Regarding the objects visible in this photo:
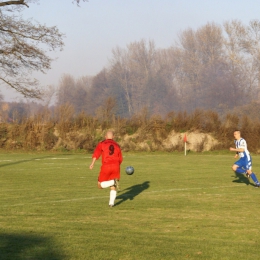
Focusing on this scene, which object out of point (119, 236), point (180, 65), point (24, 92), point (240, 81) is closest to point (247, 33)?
point (240, 81)

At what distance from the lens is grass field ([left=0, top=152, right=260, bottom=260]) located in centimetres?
788

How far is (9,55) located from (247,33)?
61.9 metres

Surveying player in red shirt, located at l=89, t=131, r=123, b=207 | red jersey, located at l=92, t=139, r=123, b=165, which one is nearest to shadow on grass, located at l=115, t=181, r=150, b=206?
player in red shirt, located at l=89, t=131, r=123, b=207

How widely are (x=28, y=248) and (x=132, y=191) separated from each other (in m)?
8.71

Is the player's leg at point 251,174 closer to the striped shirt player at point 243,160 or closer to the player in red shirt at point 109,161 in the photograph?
the striped shirt player at point 243,160

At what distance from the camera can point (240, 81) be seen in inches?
3447

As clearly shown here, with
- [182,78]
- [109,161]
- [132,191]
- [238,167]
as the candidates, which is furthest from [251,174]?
[182,78]

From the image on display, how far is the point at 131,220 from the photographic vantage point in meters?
10.9

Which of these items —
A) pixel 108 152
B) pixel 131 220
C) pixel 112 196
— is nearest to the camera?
pixel 131 220

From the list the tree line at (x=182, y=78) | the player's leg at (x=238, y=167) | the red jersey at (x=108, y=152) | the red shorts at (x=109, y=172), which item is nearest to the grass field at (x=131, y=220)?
the player's leg at (x=238, y=167)

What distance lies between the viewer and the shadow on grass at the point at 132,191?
14.7m

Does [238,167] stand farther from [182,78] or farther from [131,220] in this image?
[182,78]

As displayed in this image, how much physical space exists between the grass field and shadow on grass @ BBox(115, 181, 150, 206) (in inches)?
1.1

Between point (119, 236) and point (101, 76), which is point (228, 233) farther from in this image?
point (101, 76)
